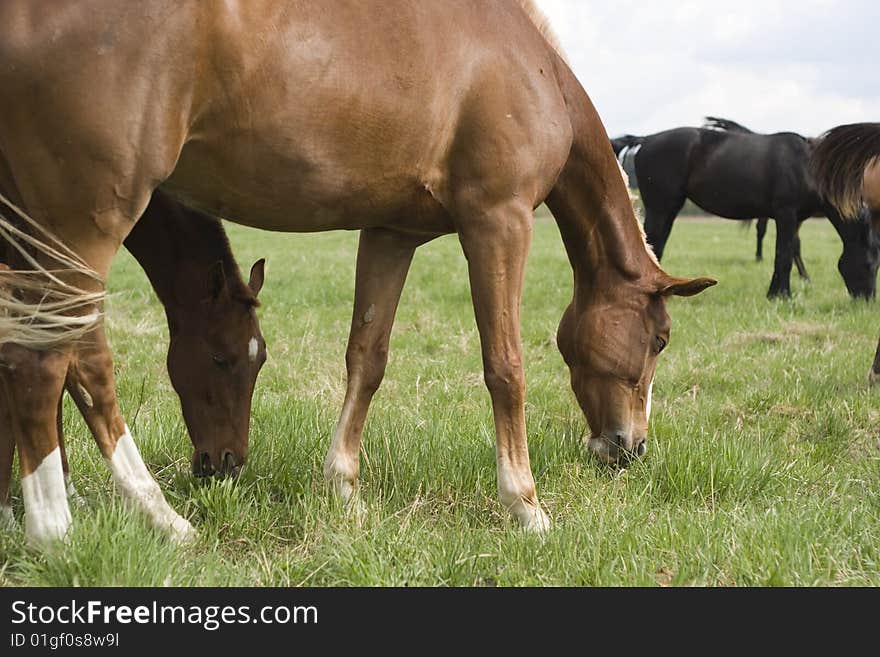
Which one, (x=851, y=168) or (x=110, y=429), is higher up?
(x=851, y=168)

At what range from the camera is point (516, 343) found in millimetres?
3557

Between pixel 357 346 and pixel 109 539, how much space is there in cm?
150

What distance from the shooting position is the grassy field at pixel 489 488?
293 cm

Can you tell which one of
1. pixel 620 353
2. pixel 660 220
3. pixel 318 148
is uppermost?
pixel 660 220

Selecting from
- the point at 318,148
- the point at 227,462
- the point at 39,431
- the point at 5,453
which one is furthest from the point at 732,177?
the point at 39,431

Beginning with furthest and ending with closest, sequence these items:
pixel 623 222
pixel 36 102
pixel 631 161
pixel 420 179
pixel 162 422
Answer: pixel 631 161 → pixel 162 422 → pixel 623 222 → pixel 420 179 → pixel 36 102

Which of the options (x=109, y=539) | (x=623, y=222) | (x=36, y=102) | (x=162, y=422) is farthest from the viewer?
(x=162, y=422)

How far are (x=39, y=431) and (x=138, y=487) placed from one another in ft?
1.41

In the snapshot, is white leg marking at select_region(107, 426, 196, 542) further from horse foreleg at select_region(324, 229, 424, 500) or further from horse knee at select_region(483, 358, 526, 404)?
horse knee at select_region(483, 358, 526, 404)

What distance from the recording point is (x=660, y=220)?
13.5 metres

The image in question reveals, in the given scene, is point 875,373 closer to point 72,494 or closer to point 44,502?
point 72,494

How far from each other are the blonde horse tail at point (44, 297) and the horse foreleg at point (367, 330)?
136 centimetres

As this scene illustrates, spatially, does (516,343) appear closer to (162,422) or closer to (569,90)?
(569,90)
